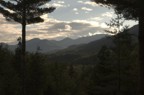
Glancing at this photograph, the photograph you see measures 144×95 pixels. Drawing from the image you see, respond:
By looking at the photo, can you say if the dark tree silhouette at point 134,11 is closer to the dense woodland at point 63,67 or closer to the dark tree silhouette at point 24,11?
the dense woodland at point 63,67

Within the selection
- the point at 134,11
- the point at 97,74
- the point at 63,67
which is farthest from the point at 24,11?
the point at 63,67

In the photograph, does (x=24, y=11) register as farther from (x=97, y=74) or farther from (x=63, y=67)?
(x=63, y=67)

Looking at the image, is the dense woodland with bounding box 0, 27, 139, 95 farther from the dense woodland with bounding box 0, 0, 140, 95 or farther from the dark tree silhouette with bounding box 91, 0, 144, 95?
the dark tree silhouette with bounding box 91, 0, 144, 95

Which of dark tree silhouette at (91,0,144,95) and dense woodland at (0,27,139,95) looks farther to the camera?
dense woodland at (0,27,139,95)

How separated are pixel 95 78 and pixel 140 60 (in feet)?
126

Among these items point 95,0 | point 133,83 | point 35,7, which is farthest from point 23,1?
point 133,83

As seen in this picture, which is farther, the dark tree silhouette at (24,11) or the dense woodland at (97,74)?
the dense woodland at (97,74)

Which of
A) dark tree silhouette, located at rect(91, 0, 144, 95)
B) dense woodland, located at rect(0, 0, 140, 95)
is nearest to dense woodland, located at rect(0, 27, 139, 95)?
dense woodland, located at rect(0, 0, 140, 95)

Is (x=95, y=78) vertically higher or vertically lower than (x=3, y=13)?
lower

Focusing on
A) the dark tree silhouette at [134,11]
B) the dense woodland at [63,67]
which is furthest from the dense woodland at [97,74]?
the dark tree silhouette at [134,11]

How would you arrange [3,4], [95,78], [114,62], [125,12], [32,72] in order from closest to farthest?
[125,12] → [3,4] → [114,62] → [95,78] → [32,72]

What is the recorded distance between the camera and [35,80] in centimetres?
6034

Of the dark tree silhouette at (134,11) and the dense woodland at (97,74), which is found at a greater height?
the dark tree silhouette at (134,11)

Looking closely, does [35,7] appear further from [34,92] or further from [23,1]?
[34,92]
